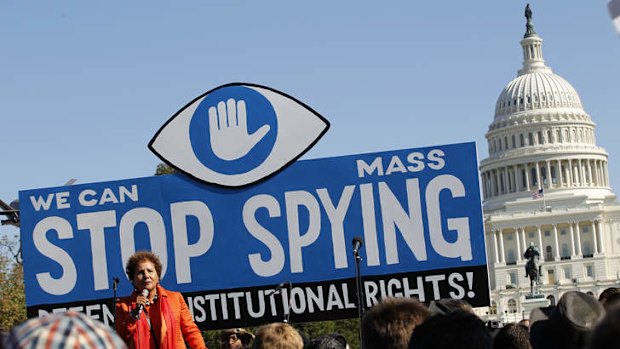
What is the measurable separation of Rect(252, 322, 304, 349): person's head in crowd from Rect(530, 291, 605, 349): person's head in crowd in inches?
58.6

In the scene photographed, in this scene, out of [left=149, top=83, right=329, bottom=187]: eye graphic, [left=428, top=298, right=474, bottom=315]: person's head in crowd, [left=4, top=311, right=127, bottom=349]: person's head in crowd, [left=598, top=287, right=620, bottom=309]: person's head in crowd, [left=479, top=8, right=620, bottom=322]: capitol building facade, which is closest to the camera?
[left=4, top=311, right=127, bottom=349]: person's head in crowd

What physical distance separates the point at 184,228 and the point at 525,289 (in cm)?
12619

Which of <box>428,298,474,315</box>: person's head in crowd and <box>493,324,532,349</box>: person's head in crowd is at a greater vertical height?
<box>428,298,474,315</box>: person's head in crowd

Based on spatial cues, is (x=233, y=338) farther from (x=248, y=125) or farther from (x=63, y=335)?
(x=63, y=335)

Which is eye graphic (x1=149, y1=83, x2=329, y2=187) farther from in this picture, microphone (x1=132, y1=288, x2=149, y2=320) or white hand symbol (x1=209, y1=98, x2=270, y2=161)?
microphone (x1=132, y1=288, x2=149, y2=320)

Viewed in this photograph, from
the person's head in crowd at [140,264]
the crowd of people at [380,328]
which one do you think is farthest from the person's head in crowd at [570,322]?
the person's head in crowd at [140,264]

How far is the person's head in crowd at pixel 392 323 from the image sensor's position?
14.5ft

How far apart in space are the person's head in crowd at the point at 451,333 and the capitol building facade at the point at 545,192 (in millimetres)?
126415

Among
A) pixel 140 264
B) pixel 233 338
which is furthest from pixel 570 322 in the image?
pixel 233 338

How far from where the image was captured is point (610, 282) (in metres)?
136

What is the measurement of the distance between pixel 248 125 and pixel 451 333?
7.54 meters

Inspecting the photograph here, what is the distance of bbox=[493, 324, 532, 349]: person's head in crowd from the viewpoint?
600 centimetres

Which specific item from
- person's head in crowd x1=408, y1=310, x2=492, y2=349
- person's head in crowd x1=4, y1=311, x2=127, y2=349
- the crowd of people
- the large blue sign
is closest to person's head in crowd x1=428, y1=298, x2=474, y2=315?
the crowd of people

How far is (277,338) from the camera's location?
19.5 feet
